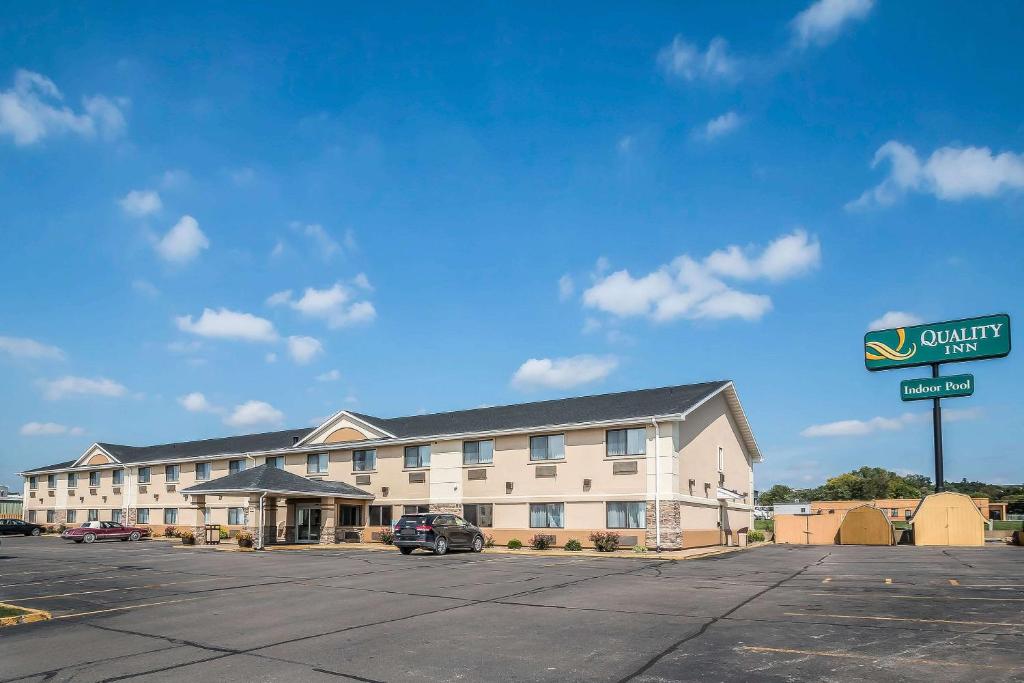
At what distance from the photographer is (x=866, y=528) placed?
40969 mm

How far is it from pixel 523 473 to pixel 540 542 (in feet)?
12.4

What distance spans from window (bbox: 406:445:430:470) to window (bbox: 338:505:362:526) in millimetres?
4397

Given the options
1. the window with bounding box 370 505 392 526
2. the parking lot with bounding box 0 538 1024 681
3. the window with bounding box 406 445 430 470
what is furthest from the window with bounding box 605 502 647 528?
the window with bounding box 370 505 392 526

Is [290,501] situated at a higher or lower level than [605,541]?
higher

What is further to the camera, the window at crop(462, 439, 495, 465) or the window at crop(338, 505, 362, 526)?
the window at crop(338, 505, 362, 526)

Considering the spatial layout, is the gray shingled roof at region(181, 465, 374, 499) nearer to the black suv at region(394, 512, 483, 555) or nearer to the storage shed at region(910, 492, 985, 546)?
the black suv at region(394, 512, 483, 555)

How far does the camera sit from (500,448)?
38.7 meters

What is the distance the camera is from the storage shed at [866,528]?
4009cm

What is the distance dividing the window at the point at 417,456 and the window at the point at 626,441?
11292mm

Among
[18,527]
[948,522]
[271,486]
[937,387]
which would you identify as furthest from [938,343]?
[18,527]

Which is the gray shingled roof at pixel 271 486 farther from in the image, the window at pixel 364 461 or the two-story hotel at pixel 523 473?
the window at pixel 364 461

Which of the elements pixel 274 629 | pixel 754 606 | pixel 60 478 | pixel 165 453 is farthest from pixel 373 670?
pixel 60 478

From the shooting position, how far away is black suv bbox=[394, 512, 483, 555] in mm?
30938

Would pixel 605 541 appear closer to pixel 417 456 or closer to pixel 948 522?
pixel 417 456
